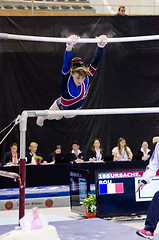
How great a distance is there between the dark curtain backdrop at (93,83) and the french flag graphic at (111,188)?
5194 mm


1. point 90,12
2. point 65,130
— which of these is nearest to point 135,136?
point 65,130

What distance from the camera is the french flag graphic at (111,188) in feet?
26.9

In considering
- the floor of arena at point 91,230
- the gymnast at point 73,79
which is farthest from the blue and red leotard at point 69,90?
the floor of arena at point 91,230

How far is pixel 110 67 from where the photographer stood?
1382cm

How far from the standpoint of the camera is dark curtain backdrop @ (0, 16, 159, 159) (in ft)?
43.5

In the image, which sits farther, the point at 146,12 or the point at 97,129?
the point at 146,12

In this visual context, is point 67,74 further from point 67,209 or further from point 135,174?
point 67,209

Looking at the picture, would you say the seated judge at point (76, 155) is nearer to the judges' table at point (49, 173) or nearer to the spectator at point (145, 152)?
the judges' table at point (49, 173)

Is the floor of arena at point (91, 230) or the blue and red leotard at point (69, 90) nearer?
the floor of arena at point (91, 230)

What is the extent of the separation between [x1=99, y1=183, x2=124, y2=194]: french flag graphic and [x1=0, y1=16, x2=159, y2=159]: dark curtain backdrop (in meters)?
5.19

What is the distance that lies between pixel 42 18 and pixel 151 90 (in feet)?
12.0

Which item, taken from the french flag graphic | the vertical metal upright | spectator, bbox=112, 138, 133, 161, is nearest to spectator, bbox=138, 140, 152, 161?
spectator, bbox=112, 138, 133, 161

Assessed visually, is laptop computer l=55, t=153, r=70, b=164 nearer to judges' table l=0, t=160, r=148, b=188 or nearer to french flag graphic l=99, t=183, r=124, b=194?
judges' table l=0, t=160, r=148, b=188

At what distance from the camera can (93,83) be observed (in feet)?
44.5
